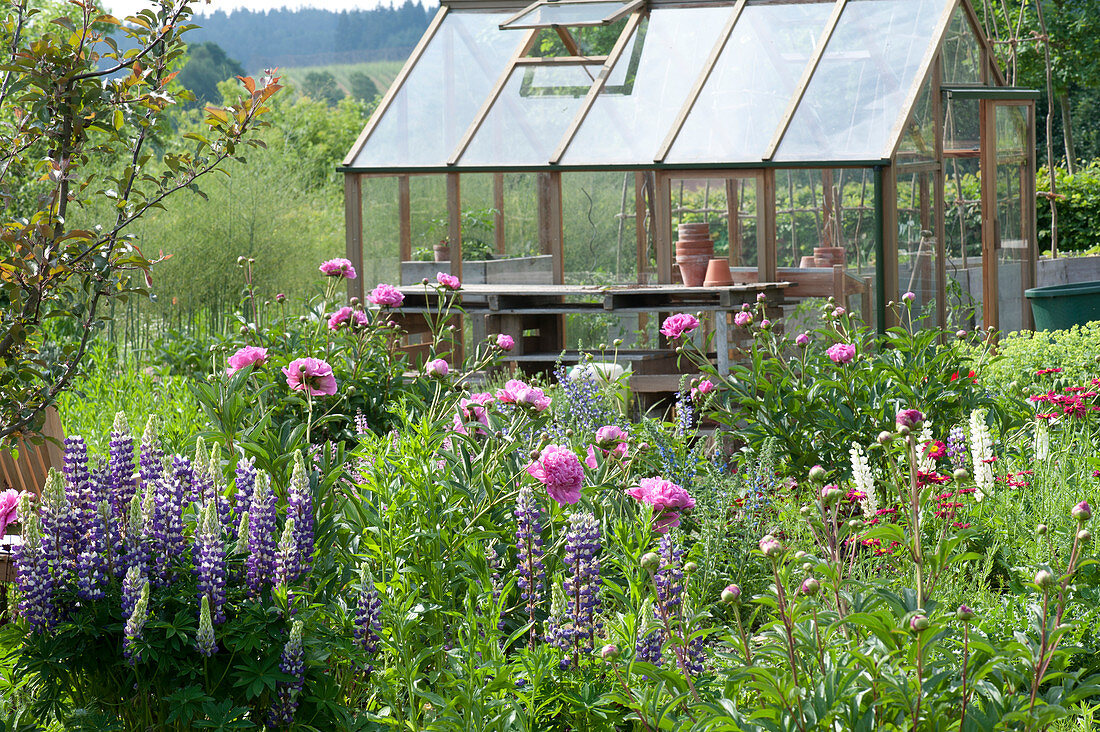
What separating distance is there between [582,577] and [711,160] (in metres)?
5.49

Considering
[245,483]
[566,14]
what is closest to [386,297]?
[245,483]

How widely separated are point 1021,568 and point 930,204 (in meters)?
5.11

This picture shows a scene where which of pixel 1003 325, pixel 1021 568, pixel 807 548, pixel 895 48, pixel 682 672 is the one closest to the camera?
pixel 682 672

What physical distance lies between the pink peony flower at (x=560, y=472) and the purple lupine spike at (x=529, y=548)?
0.24 ft

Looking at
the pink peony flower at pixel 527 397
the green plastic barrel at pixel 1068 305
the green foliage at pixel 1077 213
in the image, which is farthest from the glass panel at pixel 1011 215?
the pink peony flower at pixel 527 397

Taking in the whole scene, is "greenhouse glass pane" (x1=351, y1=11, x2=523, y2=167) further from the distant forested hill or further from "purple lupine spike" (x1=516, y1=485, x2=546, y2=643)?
the distant forested hill

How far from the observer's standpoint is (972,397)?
14.4 feet

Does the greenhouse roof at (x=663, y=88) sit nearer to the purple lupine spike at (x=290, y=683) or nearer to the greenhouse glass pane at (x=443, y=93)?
the greenhouse glass pane at (x=443, y=93)

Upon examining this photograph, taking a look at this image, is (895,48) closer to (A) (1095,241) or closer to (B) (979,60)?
(B) (979,60)

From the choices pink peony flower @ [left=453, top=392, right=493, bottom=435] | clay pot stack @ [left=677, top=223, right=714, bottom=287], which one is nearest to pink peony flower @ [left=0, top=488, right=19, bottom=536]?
pink peony flower @ [left=453, top=392, right=493, bottom=435]

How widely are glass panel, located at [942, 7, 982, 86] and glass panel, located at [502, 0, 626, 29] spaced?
2512mm

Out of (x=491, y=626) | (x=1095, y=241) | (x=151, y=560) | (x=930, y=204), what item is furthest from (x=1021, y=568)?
(x=1095, y=241)

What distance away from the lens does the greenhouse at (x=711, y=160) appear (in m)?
7.41

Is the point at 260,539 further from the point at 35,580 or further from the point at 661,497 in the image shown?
the point at 661,497
